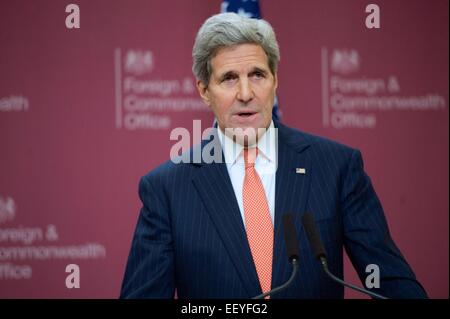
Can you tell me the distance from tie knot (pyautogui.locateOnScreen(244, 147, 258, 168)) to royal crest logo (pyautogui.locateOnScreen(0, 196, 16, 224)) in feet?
7.35

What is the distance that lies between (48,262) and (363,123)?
2064 millimetres

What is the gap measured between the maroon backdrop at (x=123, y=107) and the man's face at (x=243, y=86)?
1.92 metres

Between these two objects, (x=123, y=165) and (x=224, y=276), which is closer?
(x=224, y=276)

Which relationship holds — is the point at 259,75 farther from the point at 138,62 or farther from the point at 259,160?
the point at 138,62

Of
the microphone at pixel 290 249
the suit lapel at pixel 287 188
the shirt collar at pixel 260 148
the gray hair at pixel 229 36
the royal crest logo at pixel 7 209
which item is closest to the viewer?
the microphone at pixel 290 249

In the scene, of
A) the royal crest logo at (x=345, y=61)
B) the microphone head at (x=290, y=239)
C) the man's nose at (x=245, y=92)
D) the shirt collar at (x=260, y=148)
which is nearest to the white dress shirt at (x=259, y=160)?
the shirt collar at (x=260, y=148)

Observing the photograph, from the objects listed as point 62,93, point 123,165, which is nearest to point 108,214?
point 123,165

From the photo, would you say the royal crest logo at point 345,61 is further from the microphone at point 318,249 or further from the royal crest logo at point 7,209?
the microphone at point 318,249

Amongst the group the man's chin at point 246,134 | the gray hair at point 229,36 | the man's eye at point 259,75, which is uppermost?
the gray hair at point 229,36

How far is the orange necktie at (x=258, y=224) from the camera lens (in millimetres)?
1857

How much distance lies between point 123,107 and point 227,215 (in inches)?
84.5

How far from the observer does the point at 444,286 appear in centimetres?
416

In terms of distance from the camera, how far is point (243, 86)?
1974 mm
